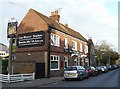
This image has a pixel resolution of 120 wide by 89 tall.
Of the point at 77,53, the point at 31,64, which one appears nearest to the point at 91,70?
the point at 77,53

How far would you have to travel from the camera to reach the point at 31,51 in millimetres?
29000

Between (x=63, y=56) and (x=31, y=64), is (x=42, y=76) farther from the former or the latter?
(x=63, y=56)

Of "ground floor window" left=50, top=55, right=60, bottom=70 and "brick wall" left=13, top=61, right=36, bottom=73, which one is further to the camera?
"ground floor window" left=50, top=55, right=60, bottom=70

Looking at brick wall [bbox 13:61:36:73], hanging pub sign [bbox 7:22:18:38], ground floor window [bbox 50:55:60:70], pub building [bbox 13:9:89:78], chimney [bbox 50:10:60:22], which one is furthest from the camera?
chimney [bbox 50:10:60:22]

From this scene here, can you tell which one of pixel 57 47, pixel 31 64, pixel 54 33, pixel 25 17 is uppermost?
pixel 25 17

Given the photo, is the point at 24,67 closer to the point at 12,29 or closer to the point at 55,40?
the point at 12,29

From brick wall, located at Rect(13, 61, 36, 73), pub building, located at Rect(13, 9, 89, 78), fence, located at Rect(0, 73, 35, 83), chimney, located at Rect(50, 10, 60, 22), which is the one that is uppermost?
chimney, located at Rect(50, 10, 60, 22)

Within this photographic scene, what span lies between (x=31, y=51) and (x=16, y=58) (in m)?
3.15

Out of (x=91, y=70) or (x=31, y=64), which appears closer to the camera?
(x=31, y=64)

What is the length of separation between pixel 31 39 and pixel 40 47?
2.02 meters

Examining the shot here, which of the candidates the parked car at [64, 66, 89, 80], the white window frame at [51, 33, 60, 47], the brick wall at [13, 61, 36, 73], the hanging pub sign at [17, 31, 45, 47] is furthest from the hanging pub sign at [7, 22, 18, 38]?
the white window frame at [51, 33, 60, 47]

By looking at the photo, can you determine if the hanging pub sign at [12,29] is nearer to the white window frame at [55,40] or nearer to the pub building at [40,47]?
the pub building at [40,47]

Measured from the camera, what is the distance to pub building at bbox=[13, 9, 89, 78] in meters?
25.7

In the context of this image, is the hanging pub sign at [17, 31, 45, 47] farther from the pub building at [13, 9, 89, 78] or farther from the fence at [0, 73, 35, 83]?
the fence at [0, 73, 35, 83]
